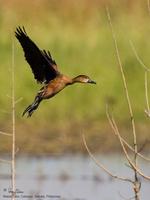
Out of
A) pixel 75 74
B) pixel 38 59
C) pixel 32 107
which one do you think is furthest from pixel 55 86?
pixel 75 74

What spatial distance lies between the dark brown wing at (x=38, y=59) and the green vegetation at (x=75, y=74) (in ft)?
16.5

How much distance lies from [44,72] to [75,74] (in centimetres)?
672

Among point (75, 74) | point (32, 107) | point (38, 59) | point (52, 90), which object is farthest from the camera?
point (75, 74)

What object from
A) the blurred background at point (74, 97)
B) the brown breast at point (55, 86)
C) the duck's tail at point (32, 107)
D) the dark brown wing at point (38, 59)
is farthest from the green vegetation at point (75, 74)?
the duck's tail at point (32, 107)

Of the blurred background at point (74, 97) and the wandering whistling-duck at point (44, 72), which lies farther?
the blurred background at point (74, 97)

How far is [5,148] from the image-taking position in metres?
14.3

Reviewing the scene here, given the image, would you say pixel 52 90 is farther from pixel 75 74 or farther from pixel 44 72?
pixel 75 74

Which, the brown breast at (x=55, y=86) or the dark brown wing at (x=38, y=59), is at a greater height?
the dark brown wing at (x=38, y=59)

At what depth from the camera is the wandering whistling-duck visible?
880 cm

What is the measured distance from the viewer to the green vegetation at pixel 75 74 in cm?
1498

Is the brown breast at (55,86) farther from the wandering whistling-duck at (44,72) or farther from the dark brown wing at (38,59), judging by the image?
the dark brown wing at (38,59)

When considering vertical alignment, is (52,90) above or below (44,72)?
below

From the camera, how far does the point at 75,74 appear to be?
52.1 feet

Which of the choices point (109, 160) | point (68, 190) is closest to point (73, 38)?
point (109, 160)
